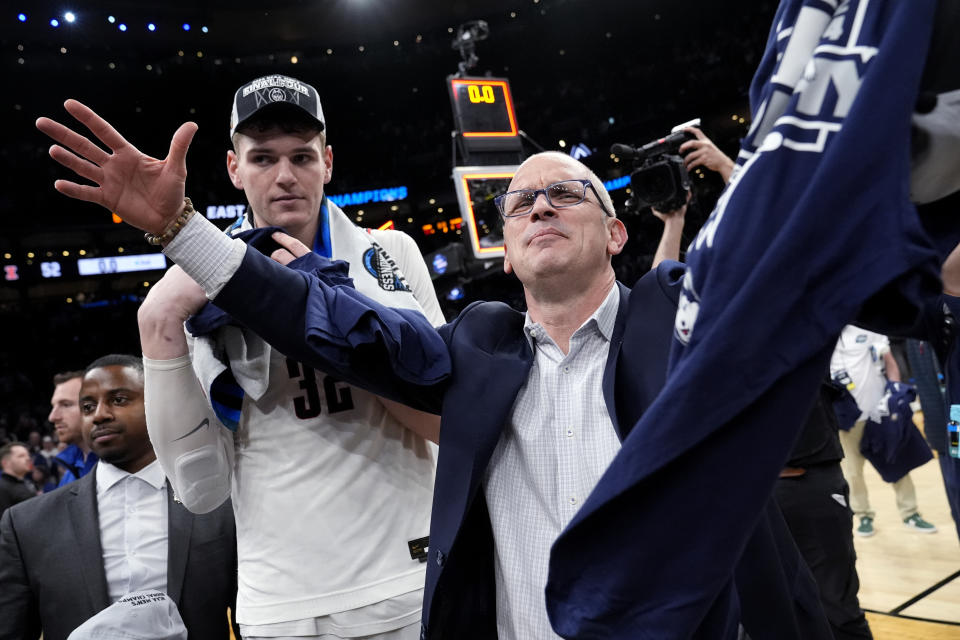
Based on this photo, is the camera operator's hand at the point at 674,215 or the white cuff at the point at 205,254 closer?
the white cuff at the point at 205,254

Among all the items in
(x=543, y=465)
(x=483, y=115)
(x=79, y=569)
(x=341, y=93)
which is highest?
(x=341, y=93)

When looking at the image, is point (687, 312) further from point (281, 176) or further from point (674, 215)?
point (674, 215)

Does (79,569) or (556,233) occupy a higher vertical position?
(556,233)

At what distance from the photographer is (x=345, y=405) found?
5.57 feet

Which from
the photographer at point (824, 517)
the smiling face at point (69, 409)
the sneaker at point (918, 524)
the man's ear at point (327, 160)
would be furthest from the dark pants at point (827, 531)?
the smiling face at point (69, 409)

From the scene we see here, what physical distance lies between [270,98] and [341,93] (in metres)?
21.4

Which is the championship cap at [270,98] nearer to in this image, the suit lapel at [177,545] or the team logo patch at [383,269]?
the team logo patch at [383,269]

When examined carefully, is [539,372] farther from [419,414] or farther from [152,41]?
[152,41]

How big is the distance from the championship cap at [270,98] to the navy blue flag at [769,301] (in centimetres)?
119

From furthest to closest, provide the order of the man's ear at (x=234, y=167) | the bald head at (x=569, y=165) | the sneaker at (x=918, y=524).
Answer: the sneaker at (x=918, y=524) → the man's ear at (x=234, y=167) → the bald head at (x=569, y=165)

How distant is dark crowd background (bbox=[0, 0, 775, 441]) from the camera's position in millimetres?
17516

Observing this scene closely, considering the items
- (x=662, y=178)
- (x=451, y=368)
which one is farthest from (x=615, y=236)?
(x=662, y=178)

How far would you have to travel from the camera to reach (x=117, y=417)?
281 centimetres

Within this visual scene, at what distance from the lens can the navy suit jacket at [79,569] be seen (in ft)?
8.21
